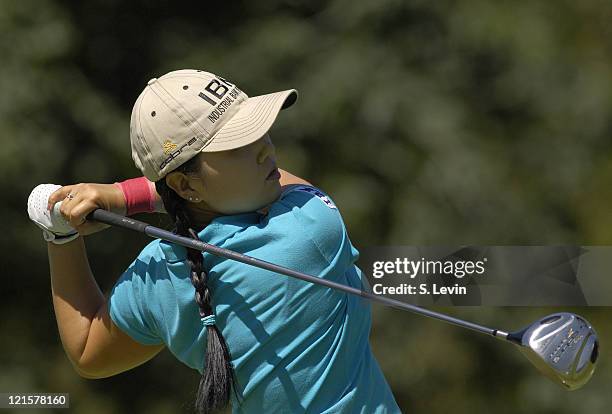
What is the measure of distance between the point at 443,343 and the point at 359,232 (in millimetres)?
494

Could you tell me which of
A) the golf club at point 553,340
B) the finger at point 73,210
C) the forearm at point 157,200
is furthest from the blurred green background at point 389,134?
the golf club at point 553,340

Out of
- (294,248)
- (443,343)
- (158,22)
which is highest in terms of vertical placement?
(294,248)

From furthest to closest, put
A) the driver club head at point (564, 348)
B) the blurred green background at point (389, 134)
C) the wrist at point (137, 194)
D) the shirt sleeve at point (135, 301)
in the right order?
1. the blurred green background at point (389, 134)
2. the wrist at point (137, 194)
3. the shirt sleeve at point (135, 301)
4. the driver club head at point (564, 348)

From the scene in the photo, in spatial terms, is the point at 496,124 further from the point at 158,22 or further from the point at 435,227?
the point at 158,22

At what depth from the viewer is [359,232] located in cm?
377

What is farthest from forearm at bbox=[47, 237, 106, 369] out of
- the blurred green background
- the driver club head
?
the blurred green background

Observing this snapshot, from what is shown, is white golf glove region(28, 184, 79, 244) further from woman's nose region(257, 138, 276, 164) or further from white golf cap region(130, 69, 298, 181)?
woman's nose region(257, 138, 276, 164)

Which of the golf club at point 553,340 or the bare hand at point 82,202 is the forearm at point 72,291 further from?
the golf club at point 553,340

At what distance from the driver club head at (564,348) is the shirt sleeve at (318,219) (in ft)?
0.87

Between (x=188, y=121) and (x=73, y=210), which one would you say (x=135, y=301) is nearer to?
(x=73, y=210)

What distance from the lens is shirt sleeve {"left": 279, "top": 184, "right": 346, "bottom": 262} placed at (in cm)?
152

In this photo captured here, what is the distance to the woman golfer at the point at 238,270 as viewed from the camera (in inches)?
59.6

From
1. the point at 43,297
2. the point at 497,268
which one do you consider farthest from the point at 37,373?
the point at 497,268

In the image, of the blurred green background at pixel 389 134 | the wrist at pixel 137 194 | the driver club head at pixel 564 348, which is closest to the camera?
the driver club head at pixel 564 348
